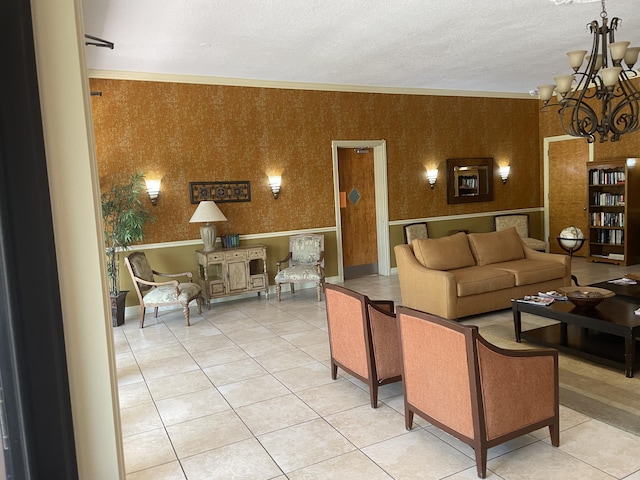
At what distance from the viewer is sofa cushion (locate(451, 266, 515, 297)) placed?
5.12m

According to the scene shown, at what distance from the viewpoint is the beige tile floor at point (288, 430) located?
2.58 metres

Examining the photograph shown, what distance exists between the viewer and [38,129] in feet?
4.38

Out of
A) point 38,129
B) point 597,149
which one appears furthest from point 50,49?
point 597,149

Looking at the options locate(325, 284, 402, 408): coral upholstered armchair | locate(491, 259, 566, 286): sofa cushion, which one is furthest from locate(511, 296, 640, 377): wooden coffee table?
locate(325, 284, 402, 408): coral upholstered armchair

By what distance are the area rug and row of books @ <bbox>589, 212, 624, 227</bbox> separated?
5048 mm

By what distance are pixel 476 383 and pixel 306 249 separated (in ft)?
15.8

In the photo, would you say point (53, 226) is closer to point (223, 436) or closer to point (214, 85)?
point (223, 436)

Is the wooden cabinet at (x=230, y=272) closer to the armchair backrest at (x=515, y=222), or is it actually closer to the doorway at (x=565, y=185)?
the armchair backrest at (x=515, y=222)

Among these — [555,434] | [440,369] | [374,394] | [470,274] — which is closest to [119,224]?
[374,394]

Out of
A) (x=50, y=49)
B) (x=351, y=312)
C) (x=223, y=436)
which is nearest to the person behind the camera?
(x=50, y=49)

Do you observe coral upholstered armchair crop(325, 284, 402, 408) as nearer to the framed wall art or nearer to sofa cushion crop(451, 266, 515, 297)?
sofa cushion crop(451, 266, 515, 297)

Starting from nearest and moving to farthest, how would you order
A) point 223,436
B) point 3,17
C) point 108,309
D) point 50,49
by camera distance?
1. point 3,17
2. point 50,49
3. point 108,309
4. point 223,436

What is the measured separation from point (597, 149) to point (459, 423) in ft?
25.2

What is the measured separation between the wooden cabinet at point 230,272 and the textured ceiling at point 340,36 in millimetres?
2402
